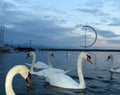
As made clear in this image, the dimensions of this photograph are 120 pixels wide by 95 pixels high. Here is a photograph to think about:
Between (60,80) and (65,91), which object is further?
(60,80)

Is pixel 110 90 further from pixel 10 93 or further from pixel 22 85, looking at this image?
pixel 10 93

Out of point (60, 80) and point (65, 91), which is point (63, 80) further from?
point (65, 91)

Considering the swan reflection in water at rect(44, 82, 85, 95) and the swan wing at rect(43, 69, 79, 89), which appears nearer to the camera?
the swan reflection in water at rect(44, 82, 85, 95)

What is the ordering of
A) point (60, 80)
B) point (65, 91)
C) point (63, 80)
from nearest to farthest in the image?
point (65, 91) < point (63, 80) < point (60, 80)

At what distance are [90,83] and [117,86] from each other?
151cm

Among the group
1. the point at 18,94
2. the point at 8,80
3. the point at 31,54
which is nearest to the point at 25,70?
the point at 8,80

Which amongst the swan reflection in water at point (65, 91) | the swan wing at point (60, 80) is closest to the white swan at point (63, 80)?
the swan wing at point (60, 80)

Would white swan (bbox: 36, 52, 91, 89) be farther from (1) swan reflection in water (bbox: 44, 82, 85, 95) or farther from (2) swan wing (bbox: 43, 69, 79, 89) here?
(1) swan reflection in water (bbox: 44, 82, 85, 95)

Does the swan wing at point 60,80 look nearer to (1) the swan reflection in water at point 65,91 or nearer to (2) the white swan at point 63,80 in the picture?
(2) the white swan at point 63,80

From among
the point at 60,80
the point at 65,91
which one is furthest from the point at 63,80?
the point at 65,91

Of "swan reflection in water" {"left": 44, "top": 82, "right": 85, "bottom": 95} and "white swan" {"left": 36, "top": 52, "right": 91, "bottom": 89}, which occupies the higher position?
"white swan" {"left": 36, "top": 52, "right": 91, "bottom": 89}

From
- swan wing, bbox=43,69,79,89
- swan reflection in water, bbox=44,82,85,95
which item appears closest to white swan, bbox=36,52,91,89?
swan wing, bbox=43,69,79,89

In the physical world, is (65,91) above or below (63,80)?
below

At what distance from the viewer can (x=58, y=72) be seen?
17.0 m
